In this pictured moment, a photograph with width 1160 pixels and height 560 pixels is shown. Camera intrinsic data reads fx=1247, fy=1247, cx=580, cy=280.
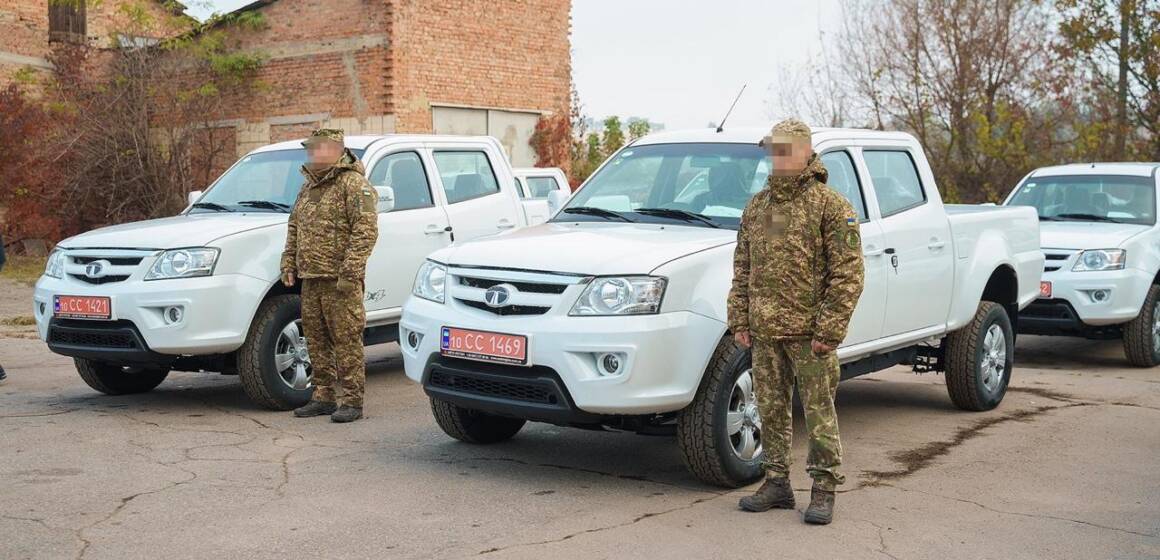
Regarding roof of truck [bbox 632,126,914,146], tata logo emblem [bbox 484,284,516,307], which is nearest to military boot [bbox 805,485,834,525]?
tata logo emblem [bbox 484,284,516,307]

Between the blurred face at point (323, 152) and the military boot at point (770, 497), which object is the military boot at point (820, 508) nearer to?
the military boot at point (770, 497)

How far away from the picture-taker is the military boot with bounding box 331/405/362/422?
25.8 ft

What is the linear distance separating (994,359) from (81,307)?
6.05 m

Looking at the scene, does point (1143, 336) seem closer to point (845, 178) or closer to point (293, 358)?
point (845, 178)

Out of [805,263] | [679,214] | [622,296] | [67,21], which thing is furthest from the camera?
[67,21]

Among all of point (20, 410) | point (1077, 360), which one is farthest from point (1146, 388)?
point (20, 410)

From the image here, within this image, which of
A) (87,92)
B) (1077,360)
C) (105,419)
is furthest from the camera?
(87,92)

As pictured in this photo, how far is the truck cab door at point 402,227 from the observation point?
8859 millimetres

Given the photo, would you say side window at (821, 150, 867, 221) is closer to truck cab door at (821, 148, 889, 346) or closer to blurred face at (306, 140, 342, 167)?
truck cab door at (821, 148, 889, 346)

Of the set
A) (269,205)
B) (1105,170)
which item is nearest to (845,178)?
(269,205)

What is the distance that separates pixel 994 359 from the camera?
338 inches

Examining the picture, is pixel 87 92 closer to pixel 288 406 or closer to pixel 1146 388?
pixel 288 406

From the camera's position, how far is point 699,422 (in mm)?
5918

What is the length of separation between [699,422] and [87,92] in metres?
19.2
